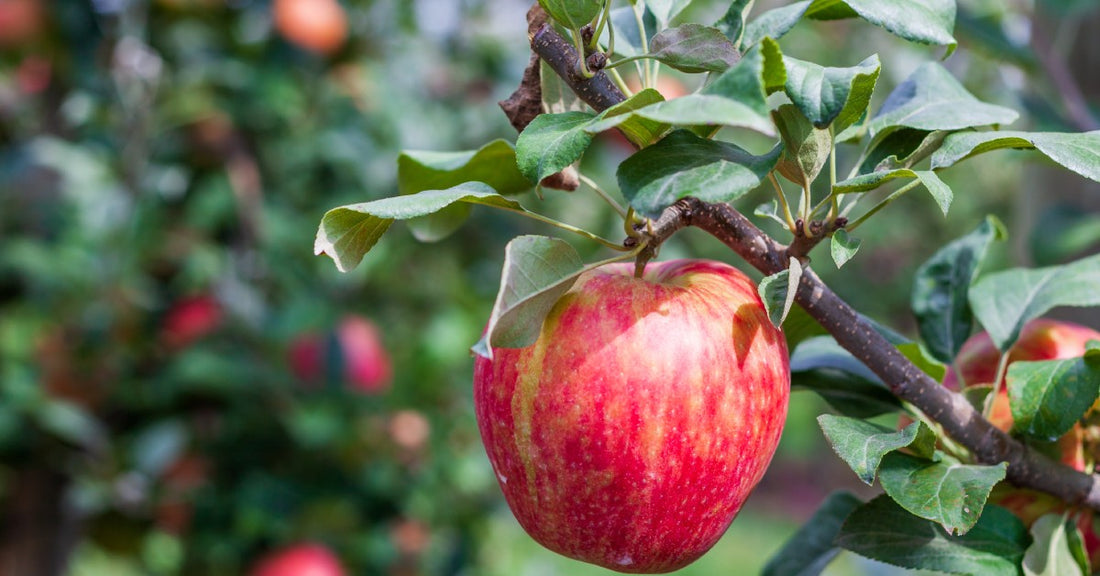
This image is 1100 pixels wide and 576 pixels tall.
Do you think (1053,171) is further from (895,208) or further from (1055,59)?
(895,208)

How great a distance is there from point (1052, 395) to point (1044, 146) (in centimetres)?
15

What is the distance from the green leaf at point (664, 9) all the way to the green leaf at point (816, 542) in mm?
307

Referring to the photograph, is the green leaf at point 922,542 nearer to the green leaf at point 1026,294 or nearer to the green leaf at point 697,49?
the green leaf at point 1026,294

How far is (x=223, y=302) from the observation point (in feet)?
4.97

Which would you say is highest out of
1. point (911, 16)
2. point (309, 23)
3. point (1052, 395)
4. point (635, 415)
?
point (309, 23)

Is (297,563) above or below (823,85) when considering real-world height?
below

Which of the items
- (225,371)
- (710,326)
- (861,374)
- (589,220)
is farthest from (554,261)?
(589,220)

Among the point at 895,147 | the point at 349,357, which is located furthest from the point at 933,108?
the point at 349,357

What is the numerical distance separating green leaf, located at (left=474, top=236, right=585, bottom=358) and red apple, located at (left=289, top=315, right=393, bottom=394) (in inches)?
42.6

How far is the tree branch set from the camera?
0.46m

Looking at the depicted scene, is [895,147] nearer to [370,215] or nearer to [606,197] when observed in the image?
[606,197]

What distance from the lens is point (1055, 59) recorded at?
1.15 m

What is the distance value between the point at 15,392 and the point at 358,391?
477 mm

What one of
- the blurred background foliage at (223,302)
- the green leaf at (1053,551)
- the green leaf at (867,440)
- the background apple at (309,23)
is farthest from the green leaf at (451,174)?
the background apple at (309,23)
